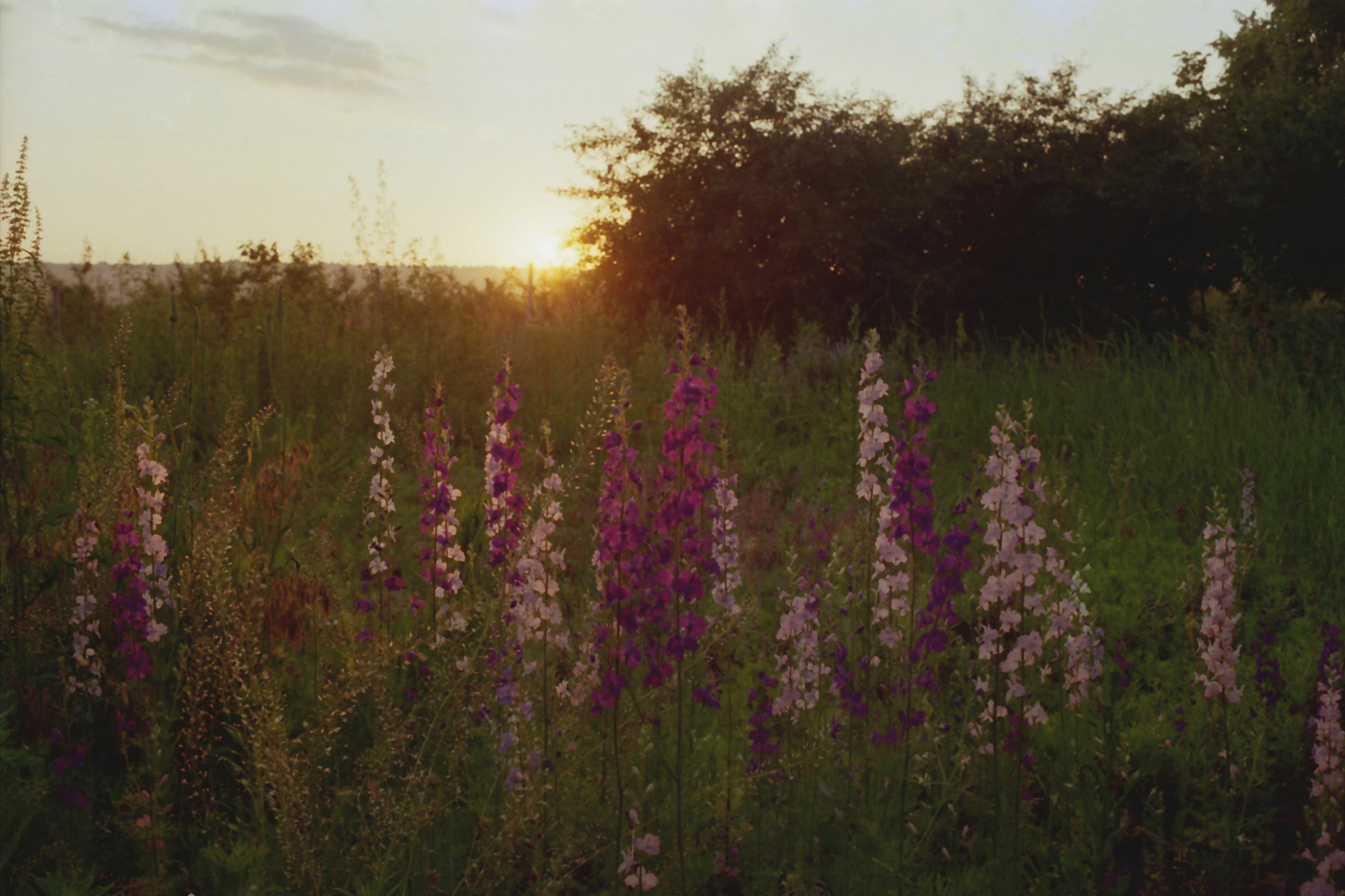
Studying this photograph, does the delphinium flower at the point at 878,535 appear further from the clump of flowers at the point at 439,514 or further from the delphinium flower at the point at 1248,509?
the delphinium flower at the point at 1248,509

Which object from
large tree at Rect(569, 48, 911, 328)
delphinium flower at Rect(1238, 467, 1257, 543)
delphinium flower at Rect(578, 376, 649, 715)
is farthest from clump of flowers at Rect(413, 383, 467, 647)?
large tree at Rect(569, 48, 911, 328)

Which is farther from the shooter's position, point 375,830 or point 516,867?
point 516,867

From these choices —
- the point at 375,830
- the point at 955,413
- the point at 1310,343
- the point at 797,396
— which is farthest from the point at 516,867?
the point at 1310,343

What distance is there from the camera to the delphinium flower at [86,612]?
3.06 meters

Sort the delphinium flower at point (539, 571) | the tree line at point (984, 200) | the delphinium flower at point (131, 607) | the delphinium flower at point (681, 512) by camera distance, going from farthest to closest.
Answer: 1. the tree line at point (984, 200)
2. the delphinium flower at point (131, 607)
3. the delphinium flower at point (539, 571)
4. the delphinium flower at point (681, 512)

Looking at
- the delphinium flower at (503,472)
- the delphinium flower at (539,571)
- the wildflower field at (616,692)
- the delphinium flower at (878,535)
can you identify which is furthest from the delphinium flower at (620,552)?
the delphinium flower at (878,535)

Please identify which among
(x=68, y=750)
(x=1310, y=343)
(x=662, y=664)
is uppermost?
(x=1310, y=343)

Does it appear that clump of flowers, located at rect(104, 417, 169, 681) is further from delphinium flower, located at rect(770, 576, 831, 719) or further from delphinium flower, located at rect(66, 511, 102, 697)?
delphinium flower, located at rect(770, 576, 831, 719)

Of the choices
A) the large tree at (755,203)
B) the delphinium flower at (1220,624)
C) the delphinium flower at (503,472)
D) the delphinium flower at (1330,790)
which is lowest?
the delphinium flower at (1330,790)

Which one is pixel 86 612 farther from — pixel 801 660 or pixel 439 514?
pixel 801 660

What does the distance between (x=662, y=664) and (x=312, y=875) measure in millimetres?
999

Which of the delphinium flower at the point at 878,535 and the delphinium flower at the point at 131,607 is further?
the delphinium flower at the point at 131,607

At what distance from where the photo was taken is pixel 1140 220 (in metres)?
19.0

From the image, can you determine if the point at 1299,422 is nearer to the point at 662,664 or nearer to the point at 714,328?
the point at 662,664
